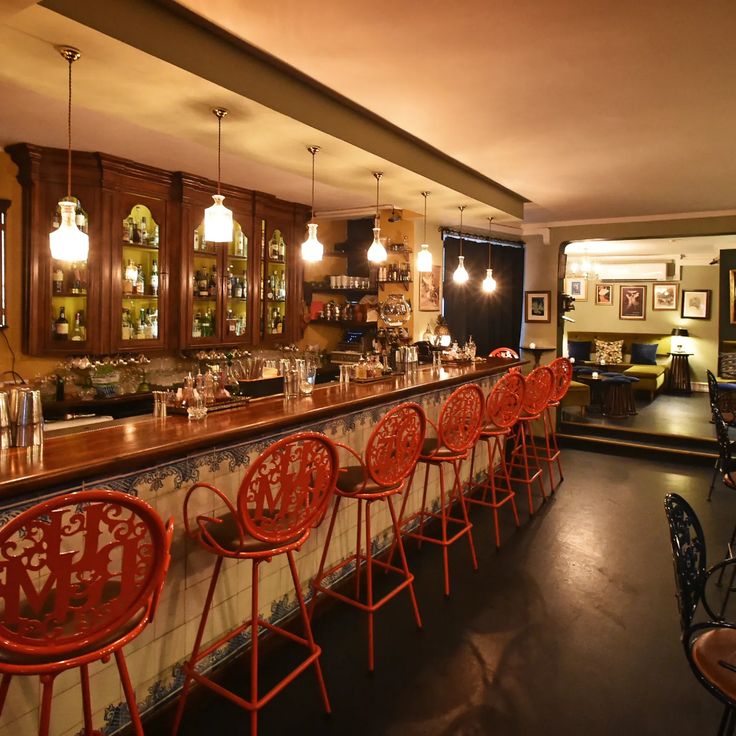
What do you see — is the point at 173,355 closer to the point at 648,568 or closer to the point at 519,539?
the point at 519,539

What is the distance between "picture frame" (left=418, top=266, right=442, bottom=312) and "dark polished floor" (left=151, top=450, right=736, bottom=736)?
304 centimetres

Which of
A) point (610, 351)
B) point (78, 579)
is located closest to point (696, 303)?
point (610, 351)

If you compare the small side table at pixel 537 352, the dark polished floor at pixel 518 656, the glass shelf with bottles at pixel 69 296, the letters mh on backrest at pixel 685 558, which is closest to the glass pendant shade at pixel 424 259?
the dark polished floor at pixel 518 656

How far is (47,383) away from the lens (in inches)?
170

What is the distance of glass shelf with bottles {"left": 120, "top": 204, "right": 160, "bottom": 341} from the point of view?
183 inches

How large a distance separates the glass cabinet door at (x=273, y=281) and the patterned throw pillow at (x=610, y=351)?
23.4 ft

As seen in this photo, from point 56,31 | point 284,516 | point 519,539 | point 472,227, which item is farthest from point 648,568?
point 472,227

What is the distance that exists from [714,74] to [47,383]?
14.9ft

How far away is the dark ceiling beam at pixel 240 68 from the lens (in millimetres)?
2076

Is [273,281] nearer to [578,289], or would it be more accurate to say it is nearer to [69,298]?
[69,298]

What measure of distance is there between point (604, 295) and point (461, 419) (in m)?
9.98

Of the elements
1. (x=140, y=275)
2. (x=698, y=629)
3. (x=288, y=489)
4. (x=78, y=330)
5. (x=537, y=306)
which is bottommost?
(x=698, y=629)

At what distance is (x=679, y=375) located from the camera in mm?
10859

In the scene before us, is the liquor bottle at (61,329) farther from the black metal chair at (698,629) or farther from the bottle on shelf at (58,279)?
the black metal chair at (698,629)
